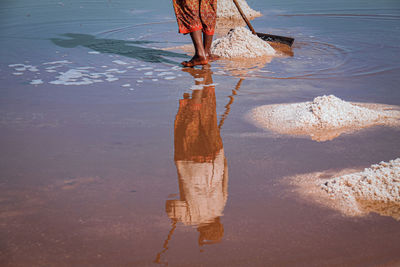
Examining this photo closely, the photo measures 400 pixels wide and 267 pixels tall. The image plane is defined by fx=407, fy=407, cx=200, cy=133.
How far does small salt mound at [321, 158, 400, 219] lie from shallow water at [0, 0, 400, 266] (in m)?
0.09

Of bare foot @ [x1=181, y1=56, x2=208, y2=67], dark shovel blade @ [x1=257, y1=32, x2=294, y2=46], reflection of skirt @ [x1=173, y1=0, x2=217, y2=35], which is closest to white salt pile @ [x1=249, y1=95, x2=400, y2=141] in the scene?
bare foot @ [x1=181, y1=56, x2=208, y2=67]

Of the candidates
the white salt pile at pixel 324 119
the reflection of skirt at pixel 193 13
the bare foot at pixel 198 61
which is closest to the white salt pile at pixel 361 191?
the white salt pile at pixel 324 119

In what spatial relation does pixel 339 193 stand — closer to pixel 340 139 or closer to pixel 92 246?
pixel 340 139

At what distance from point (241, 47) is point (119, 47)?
5.44 feet

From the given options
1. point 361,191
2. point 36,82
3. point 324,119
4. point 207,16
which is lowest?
point 361,191

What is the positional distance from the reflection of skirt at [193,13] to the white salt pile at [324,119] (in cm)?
174

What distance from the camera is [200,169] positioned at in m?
2.22

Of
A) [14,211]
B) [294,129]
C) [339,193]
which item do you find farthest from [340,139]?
[14,211]

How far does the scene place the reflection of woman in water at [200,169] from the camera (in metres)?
1.77

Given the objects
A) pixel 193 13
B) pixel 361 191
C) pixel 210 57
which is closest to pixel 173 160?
pixel 361 191

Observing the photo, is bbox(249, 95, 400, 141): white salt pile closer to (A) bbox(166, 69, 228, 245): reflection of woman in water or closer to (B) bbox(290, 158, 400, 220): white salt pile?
(A) bbox(166, 69, 228, 245): reflection of woman in water

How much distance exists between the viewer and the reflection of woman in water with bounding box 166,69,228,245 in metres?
1.77

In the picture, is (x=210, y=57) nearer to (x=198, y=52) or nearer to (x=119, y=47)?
(x=198, y=52)

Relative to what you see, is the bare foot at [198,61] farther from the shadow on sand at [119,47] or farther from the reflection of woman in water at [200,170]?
the reflection of woman in water at [200,170]
